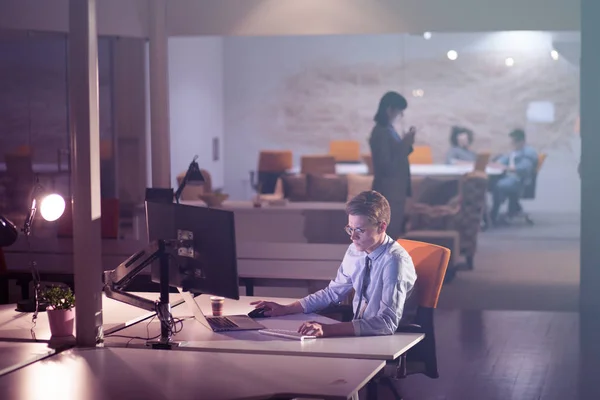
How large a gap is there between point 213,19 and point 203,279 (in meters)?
5.32

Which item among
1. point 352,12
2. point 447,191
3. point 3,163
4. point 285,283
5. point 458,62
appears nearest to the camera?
point 285,283

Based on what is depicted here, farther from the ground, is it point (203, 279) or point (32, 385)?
point (203, 279)

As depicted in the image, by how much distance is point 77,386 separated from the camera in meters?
3.40

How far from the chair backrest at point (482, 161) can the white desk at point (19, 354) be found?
34.0 feet

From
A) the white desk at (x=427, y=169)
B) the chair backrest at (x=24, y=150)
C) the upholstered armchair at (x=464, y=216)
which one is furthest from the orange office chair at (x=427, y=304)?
the white desk at (x=427, y=169)

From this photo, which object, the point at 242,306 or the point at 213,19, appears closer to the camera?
the point at 242,306

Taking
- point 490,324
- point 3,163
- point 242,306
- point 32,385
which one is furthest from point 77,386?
point 3,163

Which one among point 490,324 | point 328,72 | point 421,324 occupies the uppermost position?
point 328,72

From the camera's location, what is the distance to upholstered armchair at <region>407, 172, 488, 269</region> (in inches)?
428

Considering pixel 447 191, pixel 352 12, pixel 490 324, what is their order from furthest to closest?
pixel 447 191, pixel 352 12, pixel 490 324

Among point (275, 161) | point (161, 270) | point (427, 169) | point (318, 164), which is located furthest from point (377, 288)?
point (275, 161)

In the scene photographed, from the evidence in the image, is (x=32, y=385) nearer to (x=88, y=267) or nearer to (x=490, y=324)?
(x=88, y=267)

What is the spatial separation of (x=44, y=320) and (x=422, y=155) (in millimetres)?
9717

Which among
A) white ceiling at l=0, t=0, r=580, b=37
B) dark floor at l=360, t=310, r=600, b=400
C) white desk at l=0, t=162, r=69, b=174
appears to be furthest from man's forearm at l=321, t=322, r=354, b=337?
white desk at l=0, t=162, r=69, b=174
